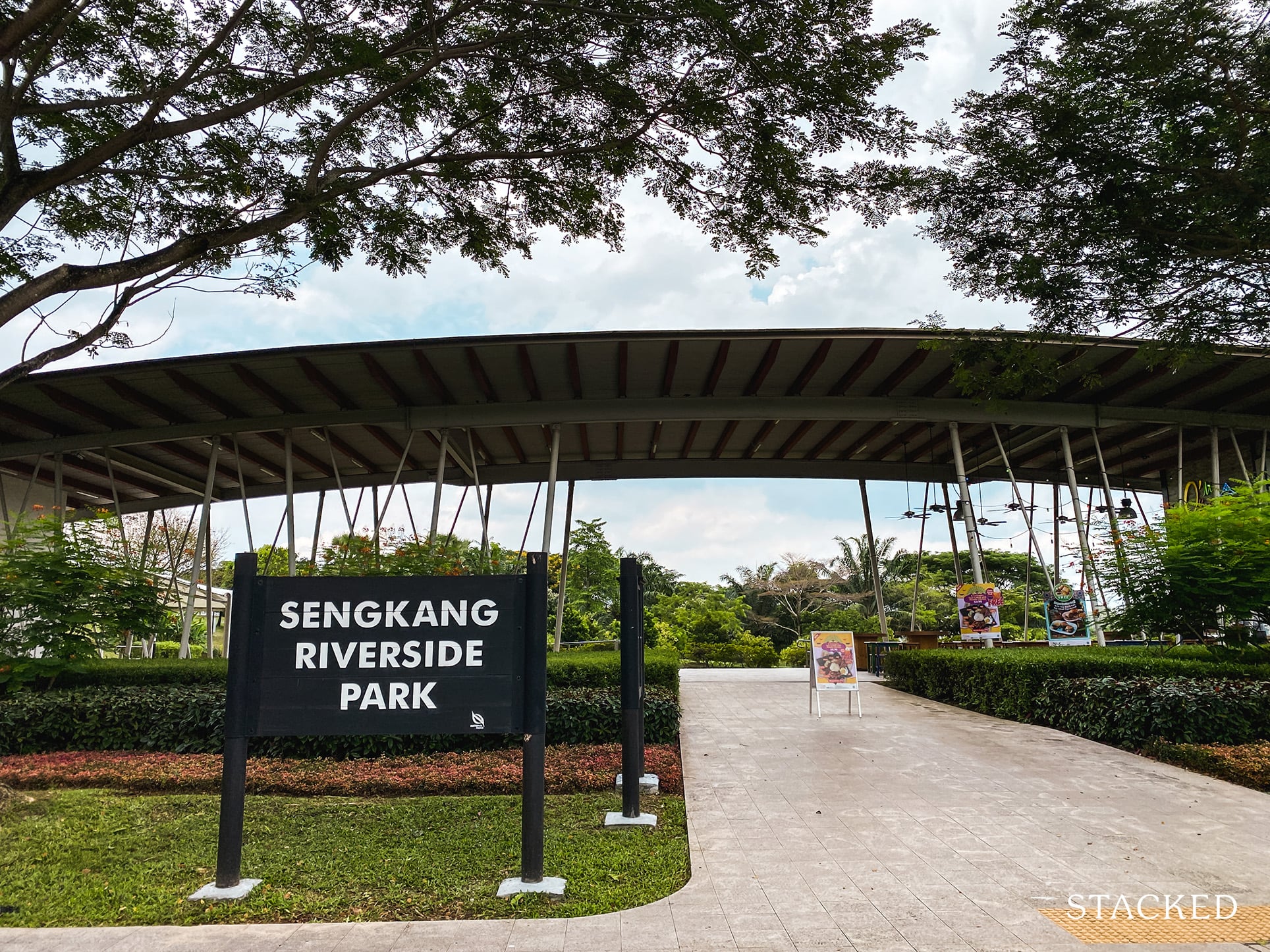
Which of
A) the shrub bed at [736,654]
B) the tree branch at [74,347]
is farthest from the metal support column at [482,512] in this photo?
the shrub bed at [736,654]

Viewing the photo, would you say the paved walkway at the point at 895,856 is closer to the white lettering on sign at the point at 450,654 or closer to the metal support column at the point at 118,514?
the white lettering on sign at the point at 450,654

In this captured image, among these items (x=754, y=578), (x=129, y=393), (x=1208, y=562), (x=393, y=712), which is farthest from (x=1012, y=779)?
(x=754, y=578)

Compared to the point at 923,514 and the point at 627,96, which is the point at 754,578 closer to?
the point at 923,514

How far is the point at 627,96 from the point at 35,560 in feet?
27.9

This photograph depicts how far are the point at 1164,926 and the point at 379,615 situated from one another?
13.6 ft

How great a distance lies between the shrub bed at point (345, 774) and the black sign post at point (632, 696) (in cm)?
65

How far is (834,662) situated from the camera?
1127 centimetres

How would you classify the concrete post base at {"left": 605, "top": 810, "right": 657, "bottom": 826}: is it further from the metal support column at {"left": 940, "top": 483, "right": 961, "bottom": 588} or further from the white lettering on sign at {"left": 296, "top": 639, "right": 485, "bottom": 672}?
the metal support column at {"left": 940, "top": 483, "right": 961, "bottom": 588}

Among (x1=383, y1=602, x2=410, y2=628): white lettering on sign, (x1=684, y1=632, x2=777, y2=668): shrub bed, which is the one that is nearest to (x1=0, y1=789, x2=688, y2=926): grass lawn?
(x1=383, y1=602, x2=410, y2=628): white lettering on sign

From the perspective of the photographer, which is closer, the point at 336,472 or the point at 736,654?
the point at 336,472

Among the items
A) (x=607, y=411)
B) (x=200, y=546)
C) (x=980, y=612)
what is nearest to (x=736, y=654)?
(x=980, y=612)

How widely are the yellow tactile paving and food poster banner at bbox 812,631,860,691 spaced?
287 inches

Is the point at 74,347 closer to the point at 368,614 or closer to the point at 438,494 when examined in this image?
the point at 368,614

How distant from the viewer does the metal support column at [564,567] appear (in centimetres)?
1605
